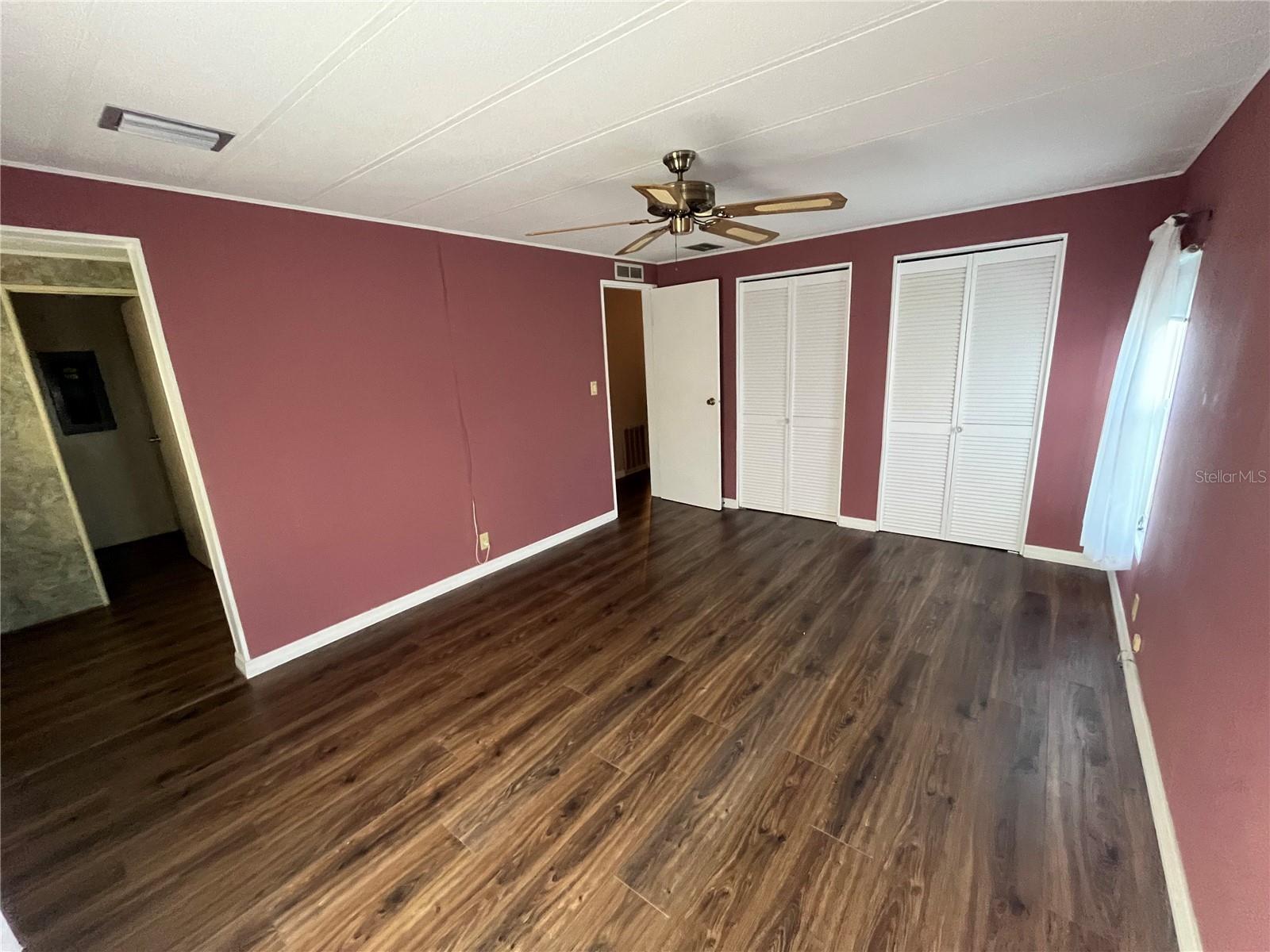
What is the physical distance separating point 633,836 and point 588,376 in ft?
10.9

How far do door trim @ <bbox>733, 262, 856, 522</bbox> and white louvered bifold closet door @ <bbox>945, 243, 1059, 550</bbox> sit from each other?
2.57 ft

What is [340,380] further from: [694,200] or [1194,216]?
[1194,216]

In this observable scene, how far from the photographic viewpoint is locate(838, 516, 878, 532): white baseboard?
4.09 meters

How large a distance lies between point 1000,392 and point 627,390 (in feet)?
12.3

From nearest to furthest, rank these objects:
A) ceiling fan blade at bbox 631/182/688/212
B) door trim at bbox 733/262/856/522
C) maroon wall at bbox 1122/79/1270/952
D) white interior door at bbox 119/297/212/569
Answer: maroon wall at bbox 1122/79/1270/952 < ceiling fan blade at bbox 631/182/688/212 < white interior door at bbox 119/297/212/569 < door trim at bbox 733/262/856/522

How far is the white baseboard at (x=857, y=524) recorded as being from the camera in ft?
13.4

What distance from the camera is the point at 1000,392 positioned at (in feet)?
11.1

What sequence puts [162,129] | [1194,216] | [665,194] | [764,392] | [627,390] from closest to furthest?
1. [162,129]
2. [665,194]
3. [1194,216]
4. [764,392]
5. [627,390]

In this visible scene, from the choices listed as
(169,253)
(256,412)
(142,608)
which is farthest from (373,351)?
(142,608)

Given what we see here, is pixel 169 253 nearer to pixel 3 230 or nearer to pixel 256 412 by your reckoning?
pixel 3 230

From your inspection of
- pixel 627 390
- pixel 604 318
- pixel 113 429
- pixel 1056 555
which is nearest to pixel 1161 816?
pixel 1056 555

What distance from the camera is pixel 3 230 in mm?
1817

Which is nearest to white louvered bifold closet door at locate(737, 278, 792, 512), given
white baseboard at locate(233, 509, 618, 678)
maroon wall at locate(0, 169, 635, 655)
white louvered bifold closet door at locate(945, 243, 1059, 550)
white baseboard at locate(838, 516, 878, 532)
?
white baseboard at locate(838, 516, 878, 532)

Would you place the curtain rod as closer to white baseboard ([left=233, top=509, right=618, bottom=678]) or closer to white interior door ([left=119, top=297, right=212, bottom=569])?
white baseboard ([left=233, top=509, right=618, bottom=678])
